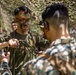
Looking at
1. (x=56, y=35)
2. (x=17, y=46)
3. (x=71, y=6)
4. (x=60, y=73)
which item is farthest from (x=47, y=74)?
(x=71, y=6)

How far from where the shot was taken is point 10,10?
927 centimetres

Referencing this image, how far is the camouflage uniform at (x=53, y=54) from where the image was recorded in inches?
98.3

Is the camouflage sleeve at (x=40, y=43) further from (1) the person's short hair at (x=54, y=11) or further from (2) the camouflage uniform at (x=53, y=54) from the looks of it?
(2) the camouflage uniform at (x=53, y=54)

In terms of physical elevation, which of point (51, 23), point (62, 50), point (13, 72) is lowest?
point (13, 72)

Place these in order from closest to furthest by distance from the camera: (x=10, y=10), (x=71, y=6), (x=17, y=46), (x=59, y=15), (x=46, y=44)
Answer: (x=59, y=15) → (x=17, y=46) → (x=46, y=44) → (x=10, y=10) → (x=71, y=6)

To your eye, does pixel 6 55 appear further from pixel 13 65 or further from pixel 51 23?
pixel 51 23

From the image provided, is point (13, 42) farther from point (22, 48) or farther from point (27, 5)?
point (27, 5)

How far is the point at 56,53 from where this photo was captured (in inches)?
99.0

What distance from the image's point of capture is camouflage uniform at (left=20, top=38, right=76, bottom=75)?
8.20 ft

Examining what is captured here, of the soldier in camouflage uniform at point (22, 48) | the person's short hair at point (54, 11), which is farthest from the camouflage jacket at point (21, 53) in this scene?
the person's short hair at point (54, 11)

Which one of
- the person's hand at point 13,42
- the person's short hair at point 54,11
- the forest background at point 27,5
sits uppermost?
the forest background at point 27,5

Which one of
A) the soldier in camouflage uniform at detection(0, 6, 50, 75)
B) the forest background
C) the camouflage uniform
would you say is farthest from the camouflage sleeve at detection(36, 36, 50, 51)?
the forest background

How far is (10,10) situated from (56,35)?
6.80 metres

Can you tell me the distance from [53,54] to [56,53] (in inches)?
0.9
